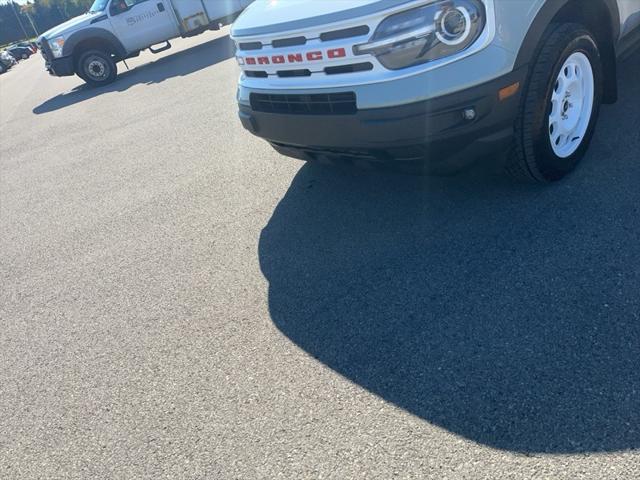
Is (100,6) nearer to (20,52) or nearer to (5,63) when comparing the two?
(5,63)

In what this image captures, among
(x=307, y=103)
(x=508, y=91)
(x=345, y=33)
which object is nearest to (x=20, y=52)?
(x=307, y=103)

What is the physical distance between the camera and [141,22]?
39.4 ft

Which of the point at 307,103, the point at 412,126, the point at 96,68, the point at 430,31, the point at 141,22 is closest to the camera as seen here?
the point at 430,31

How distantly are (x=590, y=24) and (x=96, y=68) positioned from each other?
11359mm

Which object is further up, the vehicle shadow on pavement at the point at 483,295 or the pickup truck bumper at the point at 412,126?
the pickup truck bumper at the point at 412,126

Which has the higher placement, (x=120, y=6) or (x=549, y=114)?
(x=120, y=6)

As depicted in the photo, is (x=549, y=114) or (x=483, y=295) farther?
(x=549, y=114)

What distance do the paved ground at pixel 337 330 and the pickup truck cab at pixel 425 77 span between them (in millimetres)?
537

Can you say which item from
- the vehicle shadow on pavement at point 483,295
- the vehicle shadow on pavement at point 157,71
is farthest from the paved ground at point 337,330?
the vehicle shadow on pavement at point 157,71

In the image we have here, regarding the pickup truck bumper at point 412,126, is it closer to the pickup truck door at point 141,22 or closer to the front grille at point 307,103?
the front grille at point 307,103

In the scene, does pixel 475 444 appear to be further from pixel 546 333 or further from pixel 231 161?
pixel 231 161

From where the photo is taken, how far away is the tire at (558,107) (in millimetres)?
2746

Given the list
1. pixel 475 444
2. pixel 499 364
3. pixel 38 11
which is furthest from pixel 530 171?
pixel 38 11

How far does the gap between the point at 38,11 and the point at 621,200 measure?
85934 mm
